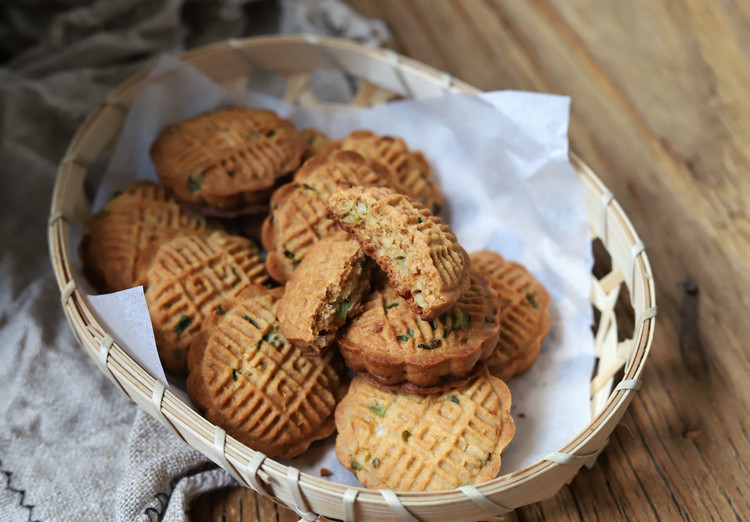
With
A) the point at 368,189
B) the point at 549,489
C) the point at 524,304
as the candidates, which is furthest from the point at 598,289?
the point at 368,189

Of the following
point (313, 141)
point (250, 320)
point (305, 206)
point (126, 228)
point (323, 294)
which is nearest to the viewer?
point (323, 294)

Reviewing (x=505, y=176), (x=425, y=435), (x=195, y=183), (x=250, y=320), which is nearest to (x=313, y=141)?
(x=195, y=183)

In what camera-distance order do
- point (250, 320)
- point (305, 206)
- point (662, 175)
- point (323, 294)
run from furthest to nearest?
point (662, 175)
point (305, 206)
point (250, 320)
point (323, 294)

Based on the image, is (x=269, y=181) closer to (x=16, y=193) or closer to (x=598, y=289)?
(x=16, y=193)

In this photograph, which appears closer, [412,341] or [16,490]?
[412,341]

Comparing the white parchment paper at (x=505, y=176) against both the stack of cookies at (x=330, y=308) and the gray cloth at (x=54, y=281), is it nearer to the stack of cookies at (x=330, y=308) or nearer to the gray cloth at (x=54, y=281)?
the stack of cookies at (x=330, y=308)

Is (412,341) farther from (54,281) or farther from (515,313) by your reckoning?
(54,281)

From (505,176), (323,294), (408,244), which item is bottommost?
(505,176)

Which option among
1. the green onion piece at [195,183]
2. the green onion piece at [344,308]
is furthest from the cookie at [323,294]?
the green onion piece at [195,183]
